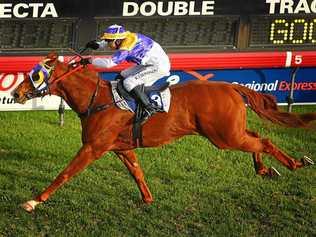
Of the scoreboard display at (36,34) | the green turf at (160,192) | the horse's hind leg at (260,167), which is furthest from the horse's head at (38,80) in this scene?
the scoreboard display at (36,34)

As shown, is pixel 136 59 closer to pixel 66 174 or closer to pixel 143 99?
pixel 143 99

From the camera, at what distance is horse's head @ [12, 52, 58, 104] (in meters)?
7.71

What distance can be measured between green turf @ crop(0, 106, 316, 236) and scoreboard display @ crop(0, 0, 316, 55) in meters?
1.44

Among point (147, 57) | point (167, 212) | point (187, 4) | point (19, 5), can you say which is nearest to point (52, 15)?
point (19, 5)

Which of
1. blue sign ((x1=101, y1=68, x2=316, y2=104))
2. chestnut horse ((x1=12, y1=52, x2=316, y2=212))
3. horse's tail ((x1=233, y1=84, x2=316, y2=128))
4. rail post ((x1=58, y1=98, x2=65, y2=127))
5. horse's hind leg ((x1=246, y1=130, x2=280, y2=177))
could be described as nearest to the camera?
chestnut horse ((x1=12, y1=52, x2=316, y2=212))

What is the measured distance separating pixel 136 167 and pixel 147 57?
134 centimetres

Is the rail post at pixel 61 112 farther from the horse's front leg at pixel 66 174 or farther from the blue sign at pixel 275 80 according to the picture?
the horse's front leg at pixel 66 174

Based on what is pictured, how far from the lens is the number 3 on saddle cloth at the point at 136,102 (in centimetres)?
786

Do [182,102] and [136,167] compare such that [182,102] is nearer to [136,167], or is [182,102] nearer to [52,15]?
[136,167]

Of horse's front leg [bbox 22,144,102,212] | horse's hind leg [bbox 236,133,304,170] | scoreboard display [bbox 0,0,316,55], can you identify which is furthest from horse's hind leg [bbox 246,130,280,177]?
scoreboard display [bbox 0,0,316,55]

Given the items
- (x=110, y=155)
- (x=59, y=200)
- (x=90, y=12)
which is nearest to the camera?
(x=59, y=200)

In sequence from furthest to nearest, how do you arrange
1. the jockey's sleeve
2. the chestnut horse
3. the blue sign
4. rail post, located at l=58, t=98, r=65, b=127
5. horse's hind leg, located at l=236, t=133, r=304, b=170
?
the blue sign < rail post, located at l=58, t=98, r=65, b=127 < horse's hind leg, located at l=236, t=133, r=304, b=170 < the chestnut horse < the jockey's sleeve

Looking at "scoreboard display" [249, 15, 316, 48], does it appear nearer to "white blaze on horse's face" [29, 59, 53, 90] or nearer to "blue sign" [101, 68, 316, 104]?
"blue sign" [101, 68, 316, 104]

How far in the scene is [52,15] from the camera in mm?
10703
